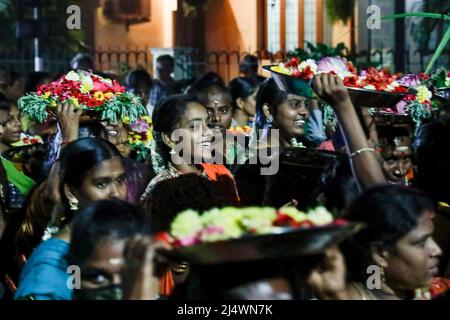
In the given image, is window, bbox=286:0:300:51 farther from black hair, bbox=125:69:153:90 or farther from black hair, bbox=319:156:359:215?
black hair, bbox=319:156:359:215

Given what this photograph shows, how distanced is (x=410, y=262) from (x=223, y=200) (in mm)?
1841

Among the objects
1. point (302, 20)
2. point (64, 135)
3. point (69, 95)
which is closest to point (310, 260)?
point (64, 135)

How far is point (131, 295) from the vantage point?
3.64 metres

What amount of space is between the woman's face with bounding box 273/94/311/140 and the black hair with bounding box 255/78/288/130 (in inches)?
1.8

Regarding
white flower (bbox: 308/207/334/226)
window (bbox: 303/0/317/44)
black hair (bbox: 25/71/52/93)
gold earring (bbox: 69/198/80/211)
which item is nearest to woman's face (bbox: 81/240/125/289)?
white flower (bbox: 308/207/334/226)

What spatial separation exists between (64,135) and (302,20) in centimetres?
1314

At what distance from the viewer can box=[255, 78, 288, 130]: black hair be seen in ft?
25.1

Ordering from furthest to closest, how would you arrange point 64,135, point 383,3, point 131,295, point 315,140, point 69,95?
point 383,3
point 315,140
point 69,95
point 64,135
point 131,295

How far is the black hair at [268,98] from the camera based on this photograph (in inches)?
301

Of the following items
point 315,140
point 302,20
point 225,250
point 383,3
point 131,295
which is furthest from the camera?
point 302,20

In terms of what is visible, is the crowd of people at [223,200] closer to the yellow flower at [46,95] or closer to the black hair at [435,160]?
the black hair at [435,160]

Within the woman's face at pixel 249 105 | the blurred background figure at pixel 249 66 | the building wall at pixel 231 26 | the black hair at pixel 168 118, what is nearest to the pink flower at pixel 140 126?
the black hair at pixel 168 118

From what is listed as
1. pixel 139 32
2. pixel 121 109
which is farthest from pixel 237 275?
pixel 139 32
